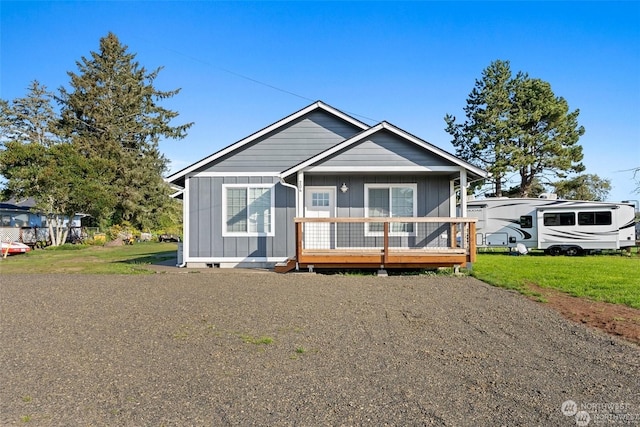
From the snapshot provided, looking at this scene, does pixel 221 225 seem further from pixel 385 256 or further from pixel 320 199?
pixel 385 256

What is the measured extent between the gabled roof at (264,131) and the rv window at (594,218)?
42.7 feet

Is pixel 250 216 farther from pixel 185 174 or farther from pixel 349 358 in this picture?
pixel 349 358

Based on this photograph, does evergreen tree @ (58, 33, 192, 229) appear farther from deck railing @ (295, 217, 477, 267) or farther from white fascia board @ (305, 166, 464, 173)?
white fascia board @ (305, 166, 464, 173)

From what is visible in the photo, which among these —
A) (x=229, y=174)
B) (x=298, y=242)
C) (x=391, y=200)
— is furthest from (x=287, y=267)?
(x=391, y=200)

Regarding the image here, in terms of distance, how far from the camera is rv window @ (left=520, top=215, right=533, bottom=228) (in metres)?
20.4

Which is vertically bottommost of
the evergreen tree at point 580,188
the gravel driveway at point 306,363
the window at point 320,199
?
the gravel driveway at point 306,363

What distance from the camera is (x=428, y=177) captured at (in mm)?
12477

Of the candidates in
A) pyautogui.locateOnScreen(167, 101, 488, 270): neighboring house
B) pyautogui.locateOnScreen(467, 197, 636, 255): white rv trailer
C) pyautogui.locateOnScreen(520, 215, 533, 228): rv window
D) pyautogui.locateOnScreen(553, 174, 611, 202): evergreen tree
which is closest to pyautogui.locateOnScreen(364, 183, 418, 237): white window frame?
pyautogui.locateOnScreen(167, 101, 488, 270): neighboring house

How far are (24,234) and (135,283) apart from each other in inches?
868

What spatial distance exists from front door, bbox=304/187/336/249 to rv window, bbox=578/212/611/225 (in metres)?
13.9

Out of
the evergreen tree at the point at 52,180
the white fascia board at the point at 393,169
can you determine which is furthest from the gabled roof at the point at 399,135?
the evergreen tree at the point at 52,180

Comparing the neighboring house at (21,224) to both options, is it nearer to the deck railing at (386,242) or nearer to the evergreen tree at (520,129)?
the deck railing at (386,242)

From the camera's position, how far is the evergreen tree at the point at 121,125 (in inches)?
1457

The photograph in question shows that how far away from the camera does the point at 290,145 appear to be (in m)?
13.2
